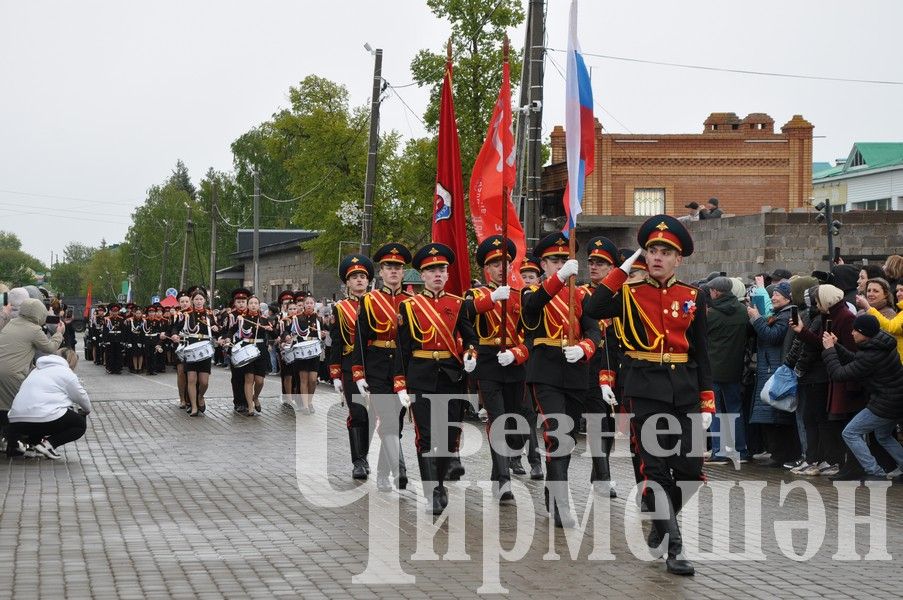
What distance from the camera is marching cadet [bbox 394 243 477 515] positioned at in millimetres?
10430

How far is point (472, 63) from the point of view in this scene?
3553 centimetres

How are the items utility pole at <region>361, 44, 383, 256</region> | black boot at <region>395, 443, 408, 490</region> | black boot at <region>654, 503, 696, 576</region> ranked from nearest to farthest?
black boot at <region>654, 503, 696, 576</region>, black boot at <region>395, 443, 408, 490</region>, utility pole at <region>361, 44, 383, 256</region>

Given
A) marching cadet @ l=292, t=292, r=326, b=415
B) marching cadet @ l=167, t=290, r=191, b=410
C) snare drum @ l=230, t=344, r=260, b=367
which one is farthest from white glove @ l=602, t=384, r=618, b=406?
marching cadet @ l=167, t=290, r=191, b=410

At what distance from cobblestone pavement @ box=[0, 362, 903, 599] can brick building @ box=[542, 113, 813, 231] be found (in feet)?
104

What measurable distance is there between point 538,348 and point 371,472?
338 cm

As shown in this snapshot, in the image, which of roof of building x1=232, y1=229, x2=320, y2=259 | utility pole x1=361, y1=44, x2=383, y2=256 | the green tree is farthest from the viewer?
roof of building x1=232, y1=229, x2=320, y2=259

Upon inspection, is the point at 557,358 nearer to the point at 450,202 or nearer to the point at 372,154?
the point at 450,202

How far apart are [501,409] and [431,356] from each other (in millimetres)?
701

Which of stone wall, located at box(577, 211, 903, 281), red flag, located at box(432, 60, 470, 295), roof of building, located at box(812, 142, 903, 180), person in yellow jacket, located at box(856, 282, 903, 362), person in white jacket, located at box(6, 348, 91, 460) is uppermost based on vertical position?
roof of building, located at box(812, 142, 903, 180)

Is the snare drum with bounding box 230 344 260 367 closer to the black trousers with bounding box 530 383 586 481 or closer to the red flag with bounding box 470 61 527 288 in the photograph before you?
the red flag with bounding box 470 61 527 288

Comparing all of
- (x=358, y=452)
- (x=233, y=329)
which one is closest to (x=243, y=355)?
(x=233, y=329)

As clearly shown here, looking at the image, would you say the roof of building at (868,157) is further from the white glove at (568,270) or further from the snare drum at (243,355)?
the white glove at (568,270)

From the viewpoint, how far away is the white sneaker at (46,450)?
14031 millimetres

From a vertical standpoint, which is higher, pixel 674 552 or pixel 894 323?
pixel 894 323
